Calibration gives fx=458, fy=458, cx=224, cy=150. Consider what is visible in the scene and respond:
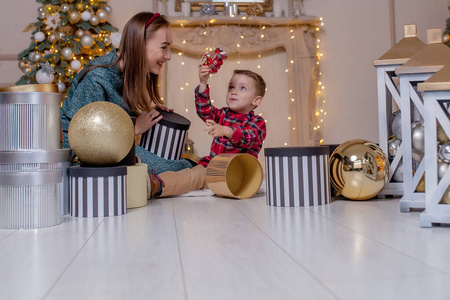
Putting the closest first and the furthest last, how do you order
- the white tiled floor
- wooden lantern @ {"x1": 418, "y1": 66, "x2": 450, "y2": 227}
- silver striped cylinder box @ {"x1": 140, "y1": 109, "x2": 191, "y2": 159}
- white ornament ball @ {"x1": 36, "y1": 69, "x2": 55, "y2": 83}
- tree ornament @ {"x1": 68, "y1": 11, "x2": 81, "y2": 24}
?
the white tiled floor
wooden lantern @ {"x1": 418, "y1": 66, "x2": 450, "y2": 227}
silver striped cylinder box @ {"x1": 140, "y1": 109, "x2": 191, "y2": 159}
white ornament ball @ {"x1": 36, "y1": 69, "x2": 55, "y2": 83}
tree ornament @ {"x1": 68, "y1": 11, "x2": 81, "y2": 24}

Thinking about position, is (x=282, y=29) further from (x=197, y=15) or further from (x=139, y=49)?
(x=139, y=49)

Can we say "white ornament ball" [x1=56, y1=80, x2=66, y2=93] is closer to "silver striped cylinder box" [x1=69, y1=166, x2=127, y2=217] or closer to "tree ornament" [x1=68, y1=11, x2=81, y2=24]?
"tree ornament" [x1=68, y1=11, x2=81, y2=24]

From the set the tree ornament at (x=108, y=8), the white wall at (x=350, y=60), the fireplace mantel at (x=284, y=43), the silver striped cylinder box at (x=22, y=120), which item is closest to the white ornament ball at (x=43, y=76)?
the tree ornament at (x=108, y=8)

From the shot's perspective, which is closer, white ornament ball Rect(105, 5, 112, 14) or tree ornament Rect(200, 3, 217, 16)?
white ornament ball Rect(105, 5, 112, 14)

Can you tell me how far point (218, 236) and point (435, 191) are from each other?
23.9 inches

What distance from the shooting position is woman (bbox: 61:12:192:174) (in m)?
2.21

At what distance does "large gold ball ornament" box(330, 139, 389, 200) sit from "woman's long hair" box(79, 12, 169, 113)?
1010 mm

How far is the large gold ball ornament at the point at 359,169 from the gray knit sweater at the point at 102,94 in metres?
0.90

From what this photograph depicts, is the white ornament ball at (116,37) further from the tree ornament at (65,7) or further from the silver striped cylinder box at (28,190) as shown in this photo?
the silver striped cylinder box at (28,190)

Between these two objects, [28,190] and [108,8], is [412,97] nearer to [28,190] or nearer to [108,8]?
[28,190]

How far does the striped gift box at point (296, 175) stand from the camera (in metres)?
1.71

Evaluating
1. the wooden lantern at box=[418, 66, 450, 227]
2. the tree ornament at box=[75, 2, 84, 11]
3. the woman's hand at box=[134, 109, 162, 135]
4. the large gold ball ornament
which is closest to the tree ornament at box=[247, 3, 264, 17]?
the tree ornament at box=[75, 2, 84, 11]

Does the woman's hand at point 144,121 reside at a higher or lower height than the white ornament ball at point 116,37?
lower

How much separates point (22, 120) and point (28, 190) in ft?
0.76
